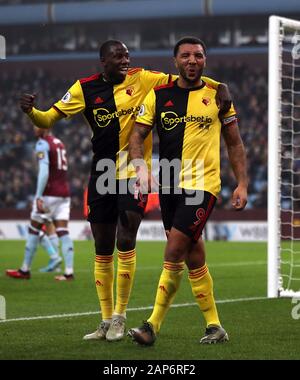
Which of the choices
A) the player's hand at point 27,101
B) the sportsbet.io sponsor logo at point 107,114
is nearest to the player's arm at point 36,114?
the player's hand at point 27,101

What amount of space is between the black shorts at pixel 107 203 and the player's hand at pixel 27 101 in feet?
2.59

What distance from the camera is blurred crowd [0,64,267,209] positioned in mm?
29656

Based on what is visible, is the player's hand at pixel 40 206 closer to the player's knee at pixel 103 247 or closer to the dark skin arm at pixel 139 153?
the player's knee at pixel 103 247

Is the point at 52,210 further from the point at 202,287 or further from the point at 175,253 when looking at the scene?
the point at 175,253

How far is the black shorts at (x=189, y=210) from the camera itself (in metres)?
6.85

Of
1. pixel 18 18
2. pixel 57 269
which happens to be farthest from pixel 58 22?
pixel 57 269

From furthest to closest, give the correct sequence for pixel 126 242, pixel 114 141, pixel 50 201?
pixel 50 201
pixel 114 141
pixel 126 242

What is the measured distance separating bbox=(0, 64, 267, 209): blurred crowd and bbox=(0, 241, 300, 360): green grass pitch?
14152 mm

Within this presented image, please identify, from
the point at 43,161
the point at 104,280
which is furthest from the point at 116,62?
the point at 43,161

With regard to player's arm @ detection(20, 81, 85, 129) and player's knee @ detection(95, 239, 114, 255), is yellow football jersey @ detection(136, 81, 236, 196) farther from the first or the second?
player's knee @ detection(95, 239, 114, 255)

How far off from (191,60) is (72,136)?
27004 millimetres

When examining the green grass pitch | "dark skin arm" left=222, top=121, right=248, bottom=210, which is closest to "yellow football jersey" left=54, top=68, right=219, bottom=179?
"dark skin arm" left=222, top=121, right=248, bottom=210

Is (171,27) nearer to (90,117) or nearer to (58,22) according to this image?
(58,22)

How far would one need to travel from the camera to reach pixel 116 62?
293 inches
